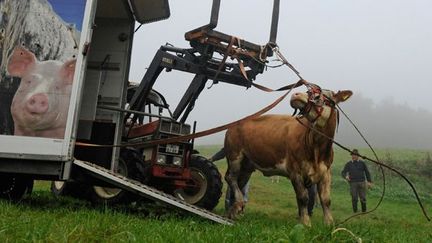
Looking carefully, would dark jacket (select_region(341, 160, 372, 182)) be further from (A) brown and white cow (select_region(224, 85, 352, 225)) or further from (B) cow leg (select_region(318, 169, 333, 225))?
(B) cow leg (select_region(318, 169, 333, 225))

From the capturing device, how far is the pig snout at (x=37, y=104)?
5.75 meters

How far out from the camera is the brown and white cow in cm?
723

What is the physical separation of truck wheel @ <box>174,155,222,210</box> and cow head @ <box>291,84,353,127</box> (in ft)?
8.13

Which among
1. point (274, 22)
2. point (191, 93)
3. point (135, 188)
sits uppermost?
point (274, 22)

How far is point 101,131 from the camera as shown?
7996mm

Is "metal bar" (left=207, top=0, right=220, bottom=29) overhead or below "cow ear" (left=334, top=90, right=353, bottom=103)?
overhead

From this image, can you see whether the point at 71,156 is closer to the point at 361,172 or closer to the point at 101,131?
the point at 101,131

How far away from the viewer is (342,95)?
7500 millimetres

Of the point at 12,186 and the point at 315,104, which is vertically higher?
the point at 315,104

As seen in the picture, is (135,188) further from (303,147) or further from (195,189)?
(195,189)

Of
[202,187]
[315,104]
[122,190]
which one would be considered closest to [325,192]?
[315,104]

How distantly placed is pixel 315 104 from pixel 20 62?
415 centimetres

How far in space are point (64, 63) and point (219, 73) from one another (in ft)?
12.2


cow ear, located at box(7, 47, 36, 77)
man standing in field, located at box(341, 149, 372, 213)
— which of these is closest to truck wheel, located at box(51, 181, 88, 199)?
cow ear, located at box(7, 47, 36, 77)
